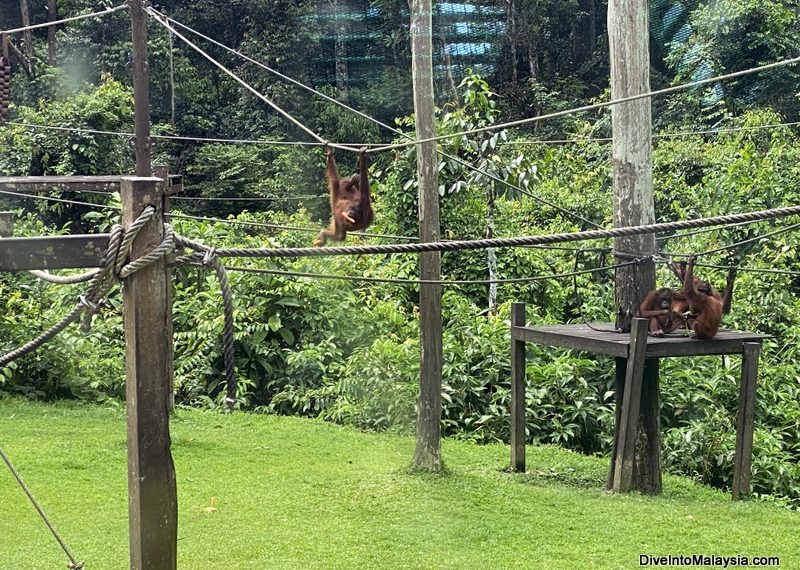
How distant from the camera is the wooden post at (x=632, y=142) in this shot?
20.0 ft

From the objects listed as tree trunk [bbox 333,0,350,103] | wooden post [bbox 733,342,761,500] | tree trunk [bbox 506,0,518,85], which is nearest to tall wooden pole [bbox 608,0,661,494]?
wooden post [bbox 733,342,761,500]

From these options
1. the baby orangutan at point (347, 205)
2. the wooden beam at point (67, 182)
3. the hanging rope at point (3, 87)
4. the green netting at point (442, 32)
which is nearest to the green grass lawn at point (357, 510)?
the baby orangutan at point (347, 205)

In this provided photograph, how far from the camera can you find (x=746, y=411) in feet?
20.9

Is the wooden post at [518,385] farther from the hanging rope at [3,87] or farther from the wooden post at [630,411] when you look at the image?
the hanging rope at [3,87]

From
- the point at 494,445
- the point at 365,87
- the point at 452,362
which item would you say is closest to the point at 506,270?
the point at 452,362

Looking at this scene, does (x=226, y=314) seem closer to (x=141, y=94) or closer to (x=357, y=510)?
(x=357, y=510)

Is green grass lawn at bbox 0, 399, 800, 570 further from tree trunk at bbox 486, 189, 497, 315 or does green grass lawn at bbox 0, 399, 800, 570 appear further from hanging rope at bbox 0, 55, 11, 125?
tree trunk at bbox 486, 189, 497, 315

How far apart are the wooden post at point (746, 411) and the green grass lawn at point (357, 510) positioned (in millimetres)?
252

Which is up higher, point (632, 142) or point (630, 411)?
point (632, 142)

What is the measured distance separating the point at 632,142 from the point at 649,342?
4.45ft

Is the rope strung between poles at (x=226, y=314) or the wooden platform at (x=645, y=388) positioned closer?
the rope strung between poles at (x=226, y=314)

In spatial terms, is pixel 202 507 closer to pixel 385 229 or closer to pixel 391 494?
pixel 391 494

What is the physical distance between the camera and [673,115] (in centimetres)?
1928

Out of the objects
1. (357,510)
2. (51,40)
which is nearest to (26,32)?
(51,40)
